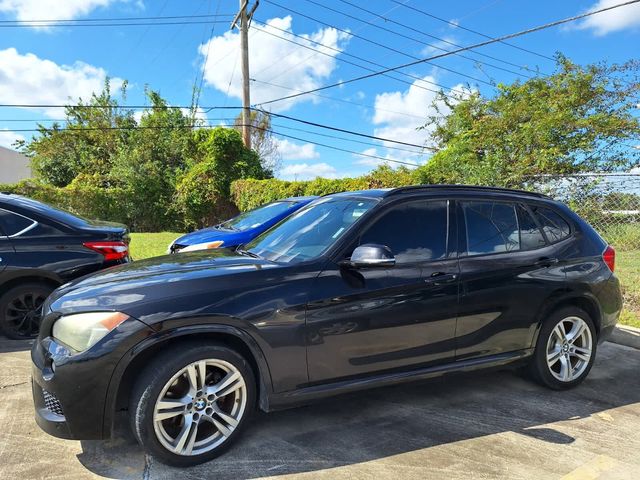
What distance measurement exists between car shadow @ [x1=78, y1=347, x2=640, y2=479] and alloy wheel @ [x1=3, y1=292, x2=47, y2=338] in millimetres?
2578

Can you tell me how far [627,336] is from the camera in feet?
17.8

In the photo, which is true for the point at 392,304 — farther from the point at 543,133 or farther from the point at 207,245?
the point at 543,133

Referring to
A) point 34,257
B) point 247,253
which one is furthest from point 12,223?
point 247,253

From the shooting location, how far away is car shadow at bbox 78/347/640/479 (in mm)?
2879

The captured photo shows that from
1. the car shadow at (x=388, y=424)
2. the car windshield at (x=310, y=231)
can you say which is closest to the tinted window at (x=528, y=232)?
the car shadow at (x=388, y=424)

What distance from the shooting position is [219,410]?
9.57 feet

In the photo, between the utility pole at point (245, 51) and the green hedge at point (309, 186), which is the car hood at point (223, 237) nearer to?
the green hedge at point (309, 186)

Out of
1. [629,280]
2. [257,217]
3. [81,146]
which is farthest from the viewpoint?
[81,146]

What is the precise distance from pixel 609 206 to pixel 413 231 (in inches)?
251

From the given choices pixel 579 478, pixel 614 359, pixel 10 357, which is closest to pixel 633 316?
pixel 614 359

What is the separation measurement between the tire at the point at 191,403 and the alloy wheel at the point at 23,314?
305 cm

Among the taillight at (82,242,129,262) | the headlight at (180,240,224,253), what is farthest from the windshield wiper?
the headlight at (180,240,224,253)

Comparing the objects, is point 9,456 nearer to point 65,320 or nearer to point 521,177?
point 65,320

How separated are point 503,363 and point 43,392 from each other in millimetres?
3227
